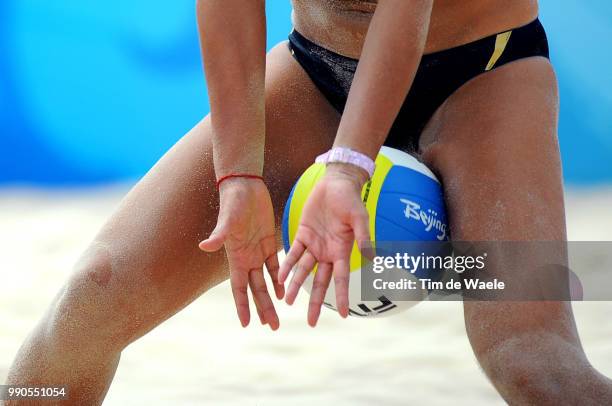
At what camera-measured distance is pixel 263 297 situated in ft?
5.85

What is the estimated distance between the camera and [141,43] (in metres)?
5.84

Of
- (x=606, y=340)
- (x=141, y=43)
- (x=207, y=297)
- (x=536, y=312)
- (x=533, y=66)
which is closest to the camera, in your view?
(x=536, y=312)

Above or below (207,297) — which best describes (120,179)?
above

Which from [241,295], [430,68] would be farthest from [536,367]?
[430,68]

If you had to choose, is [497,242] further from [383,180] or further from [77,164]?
[77,164]

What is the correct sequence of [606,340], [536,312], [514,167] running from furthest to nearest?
[606,340], [514,167], [536,312]

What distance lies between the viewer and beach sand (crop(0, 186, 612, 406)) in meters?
2.90

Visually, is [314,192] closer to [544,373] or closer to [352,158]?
[352,158]

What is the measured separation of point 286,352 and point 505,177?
1.77 metres

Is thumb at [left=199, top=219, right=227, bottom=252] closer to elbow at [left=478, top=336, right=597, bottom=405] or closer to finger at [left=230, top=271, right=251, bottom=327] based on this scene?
finger at [left=230, top=271, right=251, bottom=327]

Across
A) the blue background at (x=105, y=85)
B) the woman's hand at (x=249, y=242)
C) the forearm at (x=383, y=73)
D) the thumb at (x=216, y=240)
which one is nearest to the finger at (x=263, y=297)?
the woman's hand at (x=249, y=242)

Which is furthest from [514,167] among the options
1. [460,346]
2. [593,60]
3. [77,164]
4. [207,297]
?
[77,164]

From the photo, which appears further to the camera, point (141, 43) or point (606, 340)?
point (141, 43)

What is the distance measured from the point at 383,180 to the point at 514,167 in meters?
0.26
